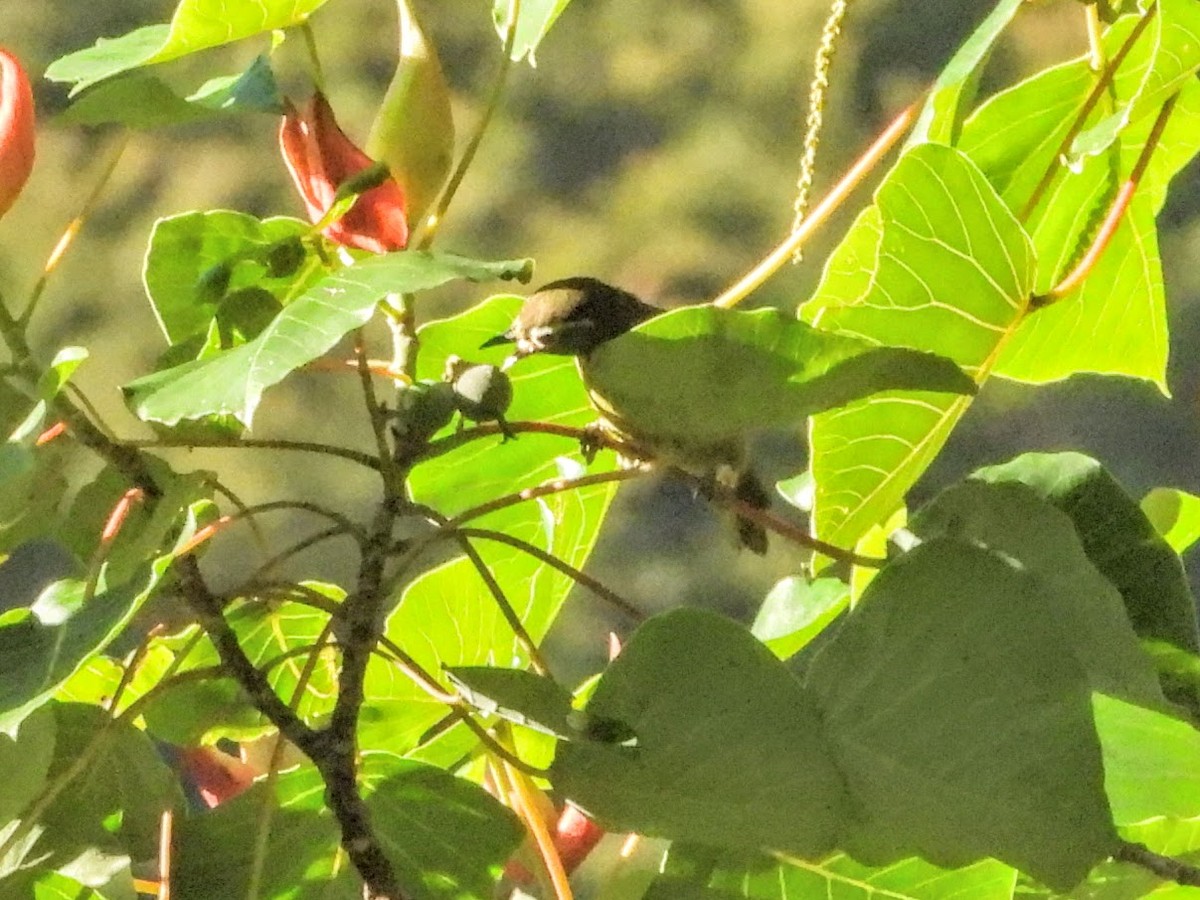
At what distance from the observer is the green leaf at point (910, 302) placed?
18.4 inches

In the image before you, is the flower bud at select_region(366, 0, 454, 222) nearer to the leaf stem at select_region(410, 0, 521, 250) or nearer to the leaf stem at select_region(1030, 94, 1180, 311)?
the leaf stem at select_region(410, 0, 521, 250)

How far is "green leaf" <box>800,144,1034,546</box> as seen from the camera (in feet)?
1.54

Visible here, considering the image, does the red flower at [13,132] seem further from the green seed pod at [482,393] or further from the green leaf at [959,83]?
the green leaf at [959,83]

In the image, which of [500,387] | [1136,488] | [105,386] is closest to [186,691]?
[500,387]

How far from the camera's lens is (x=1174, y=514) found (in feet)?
2.06

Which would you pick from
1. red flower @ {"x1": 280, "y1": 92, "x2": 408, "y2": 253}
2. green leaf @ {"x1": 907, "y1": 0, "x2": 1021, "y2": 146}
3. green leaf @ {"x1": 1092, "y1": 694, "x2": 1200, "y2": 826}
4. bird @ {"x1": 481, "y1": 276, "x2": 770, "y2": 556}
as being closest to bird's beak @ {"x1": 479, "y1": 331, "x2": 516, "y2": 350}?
bird @ {"x1": 481, "y1": 276, "x2": 770, "y2": 556}

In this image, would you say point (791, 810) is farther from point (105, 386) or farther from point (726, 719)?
point (105, 386)

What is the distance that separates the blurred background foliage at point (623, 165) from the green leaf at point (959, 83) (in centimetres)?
66

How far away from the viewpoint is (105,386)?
1300 mm

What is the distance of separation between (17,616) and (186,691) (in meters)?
0.08

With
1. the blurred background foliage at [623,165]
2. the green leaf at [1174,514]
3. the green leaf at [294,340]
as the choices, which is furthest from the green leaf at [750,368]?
the blurred background foliage at [623,165]

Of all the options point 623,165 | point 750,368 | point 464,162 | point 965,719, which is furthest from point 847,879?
point 623,165

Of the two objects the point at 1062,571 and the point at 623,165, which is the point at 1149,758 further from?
the point at 623,165

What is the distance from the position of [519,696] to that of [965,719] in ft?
0.47
